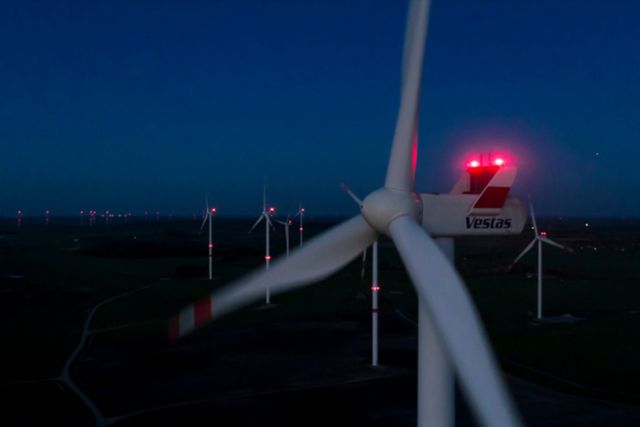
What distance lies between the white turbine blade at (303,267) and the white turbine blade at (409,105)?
1.22 metres

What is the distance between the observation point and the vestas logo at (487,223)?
10.6 metres

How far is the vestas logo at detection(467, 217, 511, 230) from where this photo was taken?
34.7 feet

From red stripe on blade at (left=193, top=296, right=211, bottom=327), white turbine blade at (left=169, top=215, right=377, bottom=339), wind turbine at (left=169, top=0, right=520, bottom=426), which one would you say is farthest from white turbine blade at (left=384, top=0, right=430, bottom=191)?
red stripe on blade at (left=193, top=296, right=211, bottom=327)

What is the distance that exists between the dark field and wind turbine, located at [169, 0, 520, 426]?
12.4 metres

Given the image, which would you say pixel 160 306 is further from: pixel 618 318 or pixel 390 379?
pixel 618 318

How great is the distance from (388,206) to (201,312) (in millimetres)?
3560

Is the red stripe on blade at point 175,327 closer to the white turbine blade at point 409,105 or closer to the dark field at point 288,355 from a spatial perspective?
the white turbine blade at point 409,105

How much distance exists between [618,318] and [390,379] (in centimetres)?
2413

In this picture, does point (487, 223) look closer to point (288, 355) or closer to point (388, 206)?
point (388, 206)

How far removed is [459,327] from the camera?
25.8 ft

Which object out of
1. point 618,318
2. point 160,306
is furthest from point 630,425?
point 160,306

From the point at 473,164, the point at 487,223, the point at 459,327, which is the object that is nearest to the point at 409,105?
the point at 473,164

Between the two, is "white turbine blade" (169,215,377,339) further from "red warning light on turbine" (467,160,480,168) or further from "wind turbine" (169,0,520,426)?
"red warning light on turbine" (467,160,480,168)

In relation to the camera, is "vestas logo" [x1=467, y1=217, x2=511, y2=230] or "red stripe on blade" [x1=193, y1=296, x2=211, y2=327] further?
"vestas logo" [x1=467, y1=217, x2=511, y2=230]
